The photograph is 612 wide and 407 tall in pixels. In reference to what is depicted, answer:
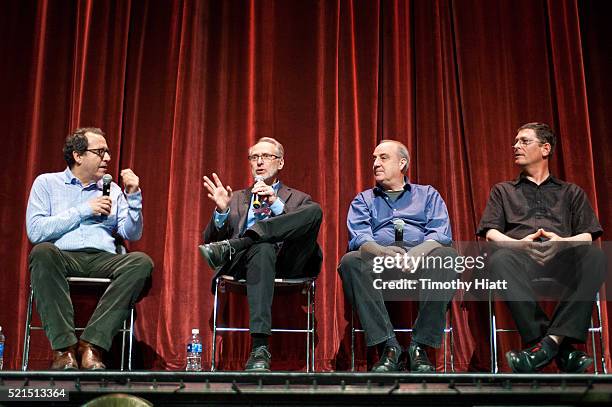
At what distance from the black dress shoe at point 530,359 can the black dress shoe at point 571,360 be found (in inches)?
3.5

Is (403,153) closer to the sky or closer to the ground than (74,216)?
closer to the sky

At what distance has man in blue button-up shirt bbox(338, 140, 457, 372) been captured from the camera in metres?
3.46

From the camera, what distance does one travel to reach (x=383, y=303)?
3508mm

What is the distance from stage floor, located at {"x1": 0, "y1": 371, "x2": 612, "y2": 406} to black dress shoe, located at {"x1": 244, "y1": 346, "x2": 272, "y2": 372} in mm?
141

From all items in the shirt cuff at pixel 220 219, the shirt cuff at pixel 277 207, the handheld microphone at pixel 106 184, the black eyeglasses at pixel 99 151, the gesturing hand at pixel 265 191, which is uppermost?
the black eyeglasses at pixel 99 151

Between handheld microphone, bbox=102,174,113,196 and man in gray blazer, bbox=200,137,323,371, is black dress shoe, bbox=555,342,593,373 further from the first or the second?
handheld microphone, bbox=102,174,113,196

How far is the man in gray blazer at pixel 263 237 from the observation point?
11.3 ft

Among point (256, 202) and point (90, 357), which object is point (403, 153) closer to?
point (256, 202)

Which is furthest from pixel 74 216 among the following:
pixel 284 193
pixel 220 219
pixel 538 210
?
pixel 538 210

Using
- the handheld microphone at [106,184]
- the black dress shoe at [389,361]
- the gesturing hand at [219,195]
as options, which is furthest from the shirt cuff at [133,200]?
the black dress shoe at [389,361]

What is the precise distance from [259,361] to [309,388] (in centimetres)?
29

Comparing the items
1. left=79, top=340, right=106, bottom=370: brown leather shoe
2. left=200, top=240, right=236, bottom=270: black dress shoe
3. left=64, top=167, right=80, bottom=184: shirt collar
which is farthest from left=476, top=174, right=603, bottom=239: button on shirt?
left=64, top=167, right=80, bottom=184: shirt collar

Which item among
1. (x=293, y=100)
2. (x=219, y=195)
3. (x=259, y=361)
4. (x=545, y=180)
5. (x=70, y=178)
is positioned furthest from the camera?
(x=293, y=100)

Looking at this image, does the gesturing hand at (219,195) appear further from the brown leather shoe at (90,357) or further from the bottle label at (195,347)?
the brown leather shoe at (90,357)
